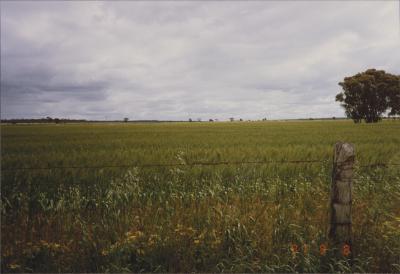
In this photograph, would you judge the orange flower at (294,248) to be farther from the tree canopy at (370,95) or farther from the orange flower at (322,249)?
the tree canopy at (370,95)

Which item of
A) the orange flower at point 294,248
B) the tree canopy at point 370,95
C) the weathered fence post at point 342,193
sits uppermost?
the tree canopy at point 370,95

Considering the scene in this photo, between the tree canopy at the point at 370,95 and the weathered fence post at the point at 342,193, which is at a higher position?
the tree canopy at the point at 370,95

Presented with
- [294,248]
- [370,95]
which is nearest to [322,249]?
[294,248]

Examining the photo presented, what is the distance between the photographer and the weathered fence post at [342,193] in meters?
4.19

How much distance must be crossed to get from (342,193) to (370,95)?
69.3 m

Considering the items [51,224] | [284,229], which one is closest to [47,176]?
[51,224]

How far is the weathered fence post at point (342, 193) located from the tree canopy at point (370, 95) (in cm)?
6801

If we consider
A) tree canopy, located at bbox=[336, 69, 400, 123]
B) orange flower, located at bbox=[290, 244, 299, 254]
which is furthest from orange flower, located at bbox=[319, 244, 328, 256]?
tree canopy, located at bbox=[336, 69, 400, 123]

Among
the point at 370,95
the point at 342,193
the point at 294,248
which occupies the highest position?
the point at 370,95

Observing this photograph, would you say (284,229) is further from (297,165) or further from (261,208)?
(297,165)

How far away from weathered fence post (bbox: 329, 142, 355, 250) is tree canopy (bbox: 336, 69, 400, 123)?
68013 mm

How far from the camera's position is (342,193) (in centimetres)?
422

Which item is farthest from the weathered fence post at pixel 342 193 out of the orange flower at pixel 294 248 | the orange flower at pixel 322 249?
the orange flower at pixel 294 248

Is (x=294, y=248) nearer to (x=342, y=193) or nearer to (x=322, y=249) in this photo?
(x=322, y=249)
